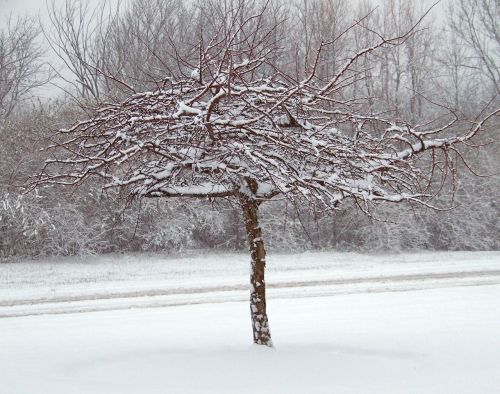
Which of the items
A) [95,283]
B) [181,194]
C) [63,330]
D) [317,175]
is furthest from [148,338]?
[95,283]

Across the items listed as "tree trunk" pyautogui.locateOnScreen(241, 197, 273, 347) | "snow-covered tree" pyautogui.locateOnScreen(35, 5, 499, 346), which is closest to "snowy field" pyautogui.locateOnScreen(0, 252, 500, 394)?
"tree trunk" pyautogui.locateOnScreen(241, 197, 273, 347)

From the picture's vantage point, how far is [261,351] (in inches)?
253

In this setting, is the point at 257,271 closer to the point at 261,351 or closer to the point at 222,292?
the point at 261,351

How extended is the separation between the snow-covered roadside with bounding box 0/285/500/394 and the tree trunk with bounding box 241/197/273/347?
25cm

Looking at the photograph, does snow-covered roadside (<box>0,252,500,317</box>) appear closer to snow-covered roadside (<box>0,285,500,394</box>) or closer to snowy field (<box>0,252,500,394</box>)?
snowy field (<box>0,252,500,394</box>)

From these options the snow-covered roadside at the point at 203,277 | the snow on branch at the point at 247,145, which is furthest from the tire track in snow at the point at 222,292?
the snow on branch at the point at 247,145

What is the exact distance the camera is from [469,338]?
25.8ft

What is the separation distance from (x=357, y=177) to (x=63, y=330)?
5930 mm

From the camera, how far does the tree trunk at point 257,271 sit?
21.4 ft

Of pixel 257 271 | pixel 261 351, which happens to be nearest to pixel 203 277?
pixel 257 271

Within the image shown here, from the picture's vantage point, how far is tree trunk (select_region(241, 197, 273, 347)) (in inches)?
257

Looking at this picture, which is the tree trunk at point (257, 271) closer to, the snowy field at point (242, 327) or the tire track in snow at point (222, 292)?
the snowy field at point (242, 327)

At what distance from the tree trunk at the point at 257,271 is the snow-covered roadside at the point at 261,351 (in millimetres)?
252

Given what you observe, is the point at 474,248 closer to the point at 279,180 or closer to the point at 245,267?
the point at 245,267
